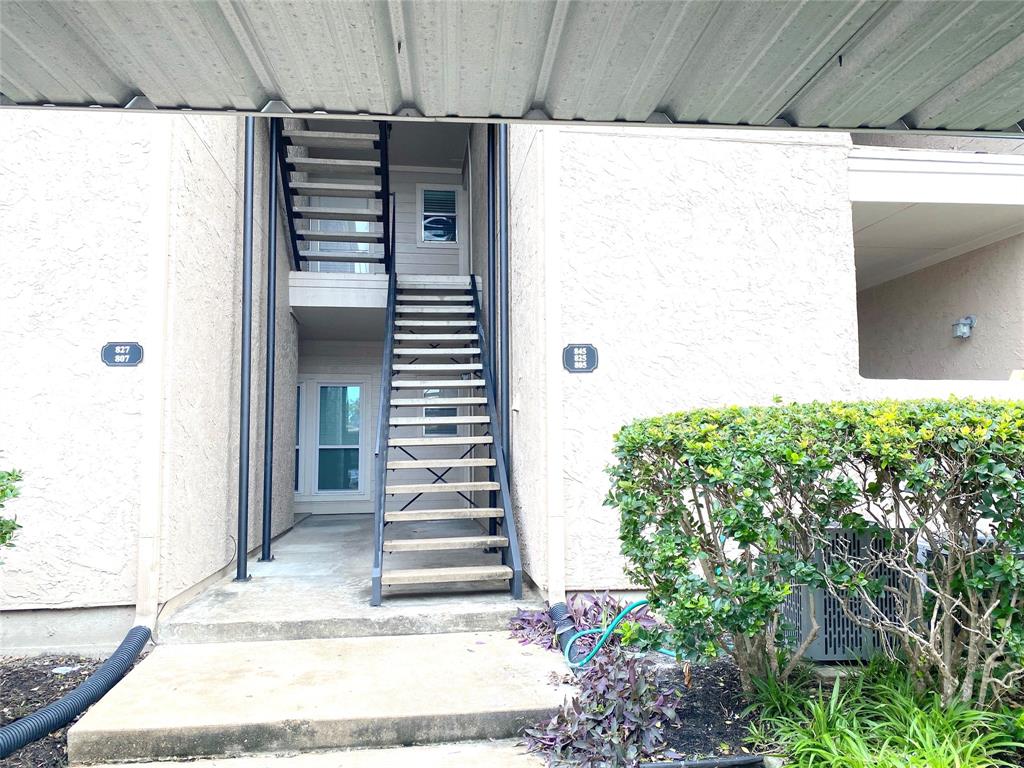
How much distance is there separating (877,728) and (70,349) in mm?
4941

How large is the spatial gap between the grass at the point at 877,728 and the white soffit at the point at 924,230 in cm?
417

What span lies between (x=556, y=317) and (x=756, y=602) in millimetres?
2332

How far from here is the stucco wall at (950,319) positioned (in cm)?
618

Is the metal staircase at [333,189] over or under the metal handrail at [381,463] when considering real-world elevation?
over

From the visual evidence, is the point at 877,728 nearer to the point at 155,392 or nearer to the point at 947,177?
the point at 155,392

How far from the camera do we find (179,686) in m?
3.48

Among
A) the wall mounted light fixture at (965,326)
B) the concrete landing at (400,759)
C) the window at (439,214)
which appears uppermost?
the window at (439,214)

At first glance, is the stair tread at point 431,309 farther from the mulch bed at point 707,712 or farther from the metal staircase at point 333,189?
the mulch bed at point 707,712

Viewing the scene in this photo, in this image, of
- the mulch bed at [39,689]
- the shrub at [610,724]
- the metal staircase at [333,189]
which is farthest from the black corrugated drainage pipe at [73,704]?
the metal staircase at [333,189]

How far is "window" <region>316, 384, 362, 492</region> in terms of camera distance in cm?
1000

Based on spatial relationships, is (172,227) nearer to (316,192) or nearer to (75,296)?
(75,296)

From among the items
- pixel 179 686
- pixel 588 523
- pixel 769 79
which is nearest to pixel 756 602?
pixel 588 523

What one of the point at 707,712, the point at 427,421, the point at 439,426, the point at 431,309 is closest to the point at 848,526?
the point at 707,712

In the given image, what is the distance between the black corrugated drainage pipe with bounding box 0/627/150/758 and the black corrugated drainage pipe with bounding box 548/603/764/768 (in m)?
2.51
